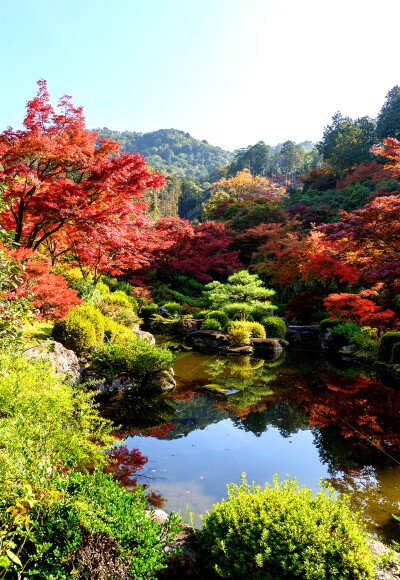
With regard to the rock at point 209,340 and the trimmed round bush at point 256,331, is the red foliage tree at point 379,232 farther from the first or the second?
the rock at point 209,340

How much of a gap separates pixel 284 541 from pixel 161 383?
5191 millimetres

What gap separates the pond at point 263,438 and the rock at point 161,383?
0.95 ft

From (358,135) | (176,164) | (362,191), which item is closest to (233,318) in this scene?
(362,191)

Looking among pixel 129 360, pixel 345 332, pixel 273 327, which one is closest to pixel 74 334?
pixel 129 360

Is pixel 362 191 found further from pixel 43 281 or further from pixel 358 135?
pixel 43 281

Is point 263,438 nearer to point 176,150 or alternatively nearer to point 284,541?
point 284,541

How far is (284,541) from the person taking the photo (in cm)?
198

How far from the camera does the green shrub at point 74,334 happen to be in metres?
7.04

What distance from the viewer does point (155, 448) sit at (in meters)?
4.74

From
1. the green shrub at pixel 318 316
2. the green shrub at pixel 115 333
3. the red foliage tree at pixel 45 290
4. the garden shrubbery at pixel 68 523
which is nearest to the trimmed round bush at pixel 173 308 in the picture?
the green shrub at pixel 318 316

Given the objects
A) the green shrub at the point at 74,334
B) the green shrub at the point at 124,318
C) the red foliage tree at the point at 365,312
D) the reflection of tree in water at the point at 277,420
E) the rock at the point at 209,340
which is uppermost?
the red foliage tree at the point at 365,312

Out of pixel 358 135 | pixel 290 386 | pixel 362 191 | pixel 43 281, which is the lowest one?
pixel 290 386

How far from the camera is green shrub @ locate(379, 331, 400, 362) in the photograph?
940cm

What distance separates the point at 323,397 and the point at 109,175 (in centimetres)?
729
